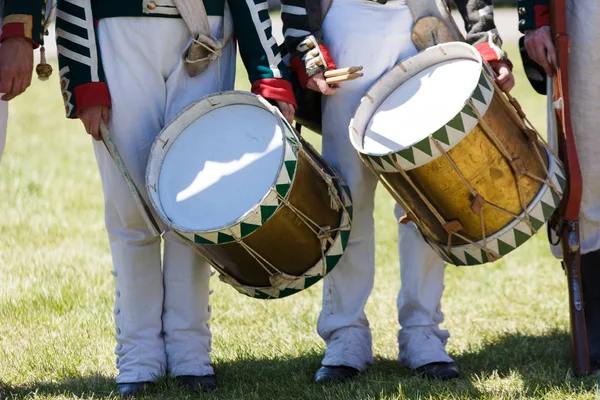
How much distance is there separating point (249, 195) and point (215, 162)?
0.78 feet

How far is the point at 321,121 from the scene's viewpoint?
12.1ft

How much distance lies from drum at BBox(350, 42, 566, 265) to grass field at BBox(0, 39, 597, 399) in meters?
0.56

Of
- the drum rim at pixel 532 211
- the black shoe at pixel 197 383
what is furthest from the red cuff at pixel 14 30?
the drum rim at pixel 532 211

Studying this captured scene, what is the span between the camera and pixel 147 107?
132 inches

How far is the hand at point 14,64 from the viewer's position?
3.16 metres

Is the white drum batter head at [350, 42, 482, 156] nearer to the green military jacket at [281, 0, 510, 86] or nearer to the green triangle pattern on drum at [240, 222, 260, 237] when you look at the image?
the green military jacket at [281, 0, 510, 86]

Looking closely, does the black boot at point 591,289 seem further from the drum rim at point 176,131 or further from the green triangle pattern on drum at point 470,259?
the drum rim at point 176,131

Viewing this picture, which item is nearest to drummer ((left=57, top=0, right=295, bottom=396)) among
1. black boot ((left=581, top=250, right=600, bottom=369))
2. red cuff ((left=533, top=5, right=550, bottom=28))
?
red cuff ((left=533, top=5, right=550, bottom=28))


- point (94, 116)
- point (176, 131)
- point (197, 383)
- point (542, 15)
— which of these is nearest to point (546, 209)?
point (542, 15)

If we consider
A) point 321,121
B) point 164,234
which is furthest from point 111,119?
point 321,121

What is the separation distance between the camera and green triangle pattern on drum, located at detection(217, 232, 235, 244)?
2.98 meters

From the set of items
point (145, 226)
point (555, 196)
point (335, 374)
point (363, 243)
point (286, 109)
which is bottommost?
point (335, 374)

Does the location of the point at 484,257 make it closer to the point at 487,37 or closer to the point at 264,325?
the point at 487,37

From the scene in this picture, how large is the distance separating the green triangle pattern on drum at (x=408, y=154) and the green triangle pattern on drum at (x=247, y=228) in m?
0.51
